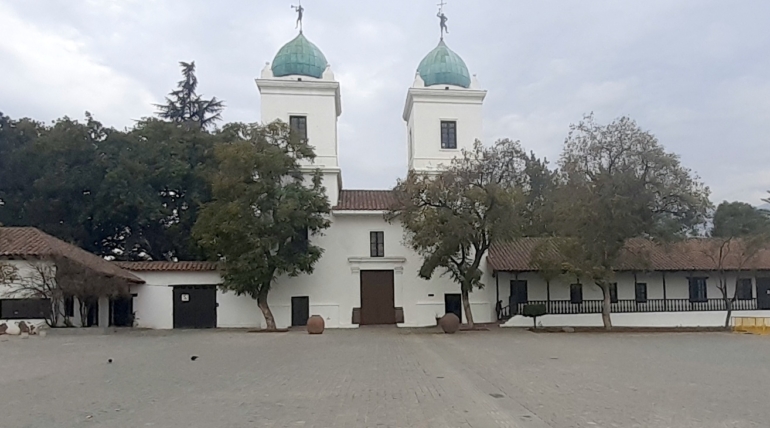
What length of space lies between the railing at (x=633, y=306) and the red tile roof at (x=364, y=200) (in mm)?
7878

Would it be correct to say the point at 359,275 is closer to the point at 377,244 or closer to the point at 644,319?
the point at 377,244

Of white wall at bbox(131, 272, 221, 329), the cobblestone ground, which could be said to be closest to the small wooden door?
the cobblestone ground

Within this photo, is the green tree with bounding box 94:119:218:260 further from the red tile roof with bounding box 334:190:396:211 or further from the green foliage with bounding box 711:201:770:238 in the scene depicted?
the green foliage with bounding box 711:201:770:238

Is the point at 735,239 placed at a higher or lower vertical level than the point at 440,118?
lower

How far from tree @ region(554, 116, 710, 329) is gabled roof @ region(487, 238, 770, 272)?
6.52 feet

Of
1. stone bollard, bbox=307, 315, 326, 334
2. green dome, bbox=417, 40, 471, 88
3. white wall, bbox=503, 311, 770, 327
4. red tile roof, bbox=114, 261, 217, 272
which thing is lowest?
white wall, bbox=503, 311, 770, 327

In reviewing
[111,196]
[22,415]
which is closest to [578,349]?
[22,415]

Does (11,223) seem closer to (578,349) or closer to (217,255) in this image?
(217,255)

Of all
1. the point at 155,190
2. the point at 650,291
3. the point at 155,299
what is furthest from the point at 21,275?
the point at 650,291

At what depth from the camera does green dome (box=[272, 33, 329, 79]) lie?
35.4 meters

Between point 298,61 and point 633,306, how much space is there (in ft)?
68.8

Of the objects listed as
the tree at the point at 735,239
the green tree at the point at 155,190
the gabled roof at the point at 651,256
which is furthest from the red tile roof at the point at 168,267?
the tree at the point at 735,239

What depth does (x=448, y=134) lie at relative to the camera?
120 feet

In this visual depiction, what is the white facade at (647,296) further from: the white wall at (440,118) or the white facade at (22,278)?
the white facade at (22,278)
